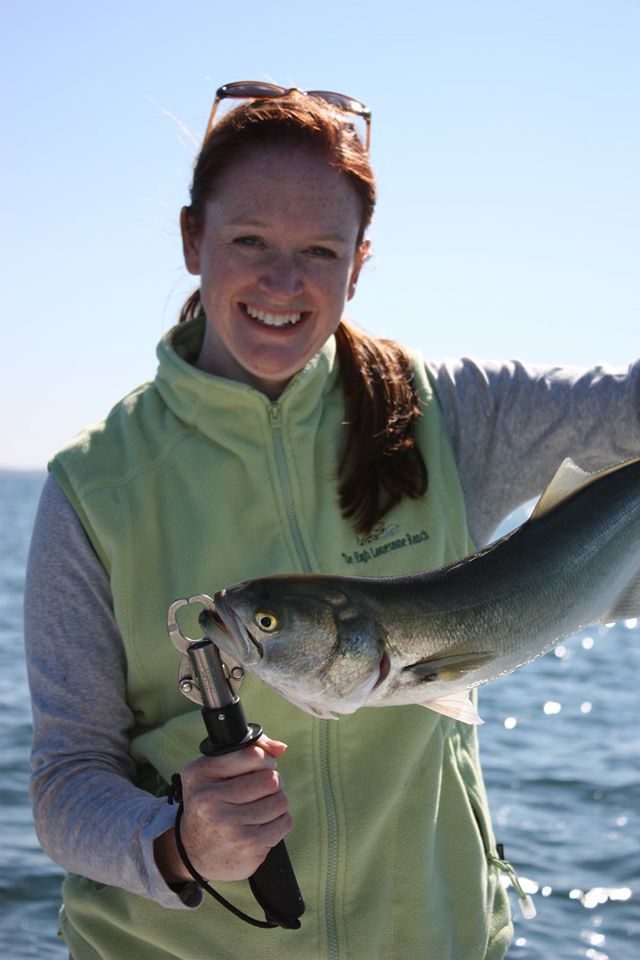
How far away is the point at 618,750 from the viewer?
501 inches

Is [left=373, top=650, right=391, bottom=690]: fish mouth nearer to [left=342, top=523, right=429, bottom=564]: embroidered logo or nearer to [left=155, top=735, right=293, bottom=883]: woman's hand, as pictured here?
[left=155, top=735, right=293, bottom=883]: woman's hand

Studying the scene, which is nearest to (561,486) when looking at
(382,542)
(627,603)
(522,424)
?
(627,603)

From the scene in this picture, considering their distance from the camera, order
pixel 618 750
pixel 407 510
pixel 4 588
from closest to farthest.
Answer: pixel 407 510
pixel 618 750
pixel 4 588

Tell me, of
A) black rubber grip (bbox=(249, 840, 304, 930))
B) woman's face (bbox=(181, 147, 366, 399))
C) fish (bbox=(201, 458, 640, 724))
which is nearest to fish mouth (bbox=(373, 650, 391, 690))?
fish (bbox=(201, 458, 640, 724))

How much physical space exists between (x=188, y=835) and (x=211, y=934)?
68 cm

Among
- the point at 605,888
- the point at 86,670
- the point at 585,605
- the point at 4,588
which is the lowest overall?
the point at 4,588

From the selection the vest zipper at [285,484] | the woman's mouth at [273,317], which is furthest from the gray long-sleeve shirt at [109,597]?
the woman's mouth at [273,317]

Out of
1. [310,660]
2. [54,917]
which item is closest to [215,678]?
[310,660]

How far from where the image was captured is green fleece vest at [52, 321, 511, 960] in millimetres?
3436

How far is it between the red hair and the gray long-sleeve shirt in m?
0.24

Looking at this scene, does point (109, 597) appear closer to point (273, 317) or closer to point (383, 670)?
point (273, 317)

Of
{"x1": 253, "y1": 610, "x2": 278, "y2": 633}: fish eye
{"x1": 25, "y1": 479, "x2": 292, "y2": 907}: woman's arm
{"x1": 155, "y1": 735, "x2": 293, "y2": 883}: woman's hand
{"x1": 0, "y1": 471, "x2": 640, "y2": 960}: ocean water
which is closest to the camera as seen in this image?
{"x1": 253, "y1": 610, "x2": 278, "y2": 633}: fish eye

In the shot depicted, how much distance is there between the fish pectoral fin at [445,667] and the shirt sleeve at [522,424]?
123 centimetres

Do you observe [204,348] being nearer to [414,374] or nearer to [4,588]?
[414,374]
